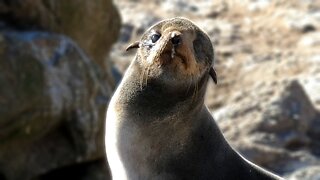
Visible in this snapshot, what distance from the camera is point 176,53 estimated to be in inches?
175

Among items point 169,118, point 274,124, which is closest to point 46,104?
point 274,124

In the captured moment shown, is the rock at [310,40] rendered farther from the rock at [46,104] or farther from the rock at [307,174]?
the rock at [46,104]

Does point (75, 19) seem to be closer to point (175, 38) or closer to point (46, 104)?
point (46, 104)

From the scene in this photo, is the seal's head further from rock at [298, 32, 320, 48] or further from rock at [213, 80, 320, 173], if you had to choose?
rock at [298, 32, 320, 48]

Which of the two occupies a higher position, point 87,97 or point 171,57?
point 171,57

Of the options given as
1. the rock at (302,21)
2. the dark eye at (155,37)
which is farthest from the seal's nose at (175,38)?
the rock at (302,21)

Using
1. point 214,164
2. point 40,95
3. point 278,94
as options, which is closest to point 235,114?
point 278,94

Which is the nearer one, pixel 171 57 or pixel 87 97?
pixel 171 57

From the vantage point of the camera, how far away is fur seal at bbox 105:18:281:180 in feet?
14.8

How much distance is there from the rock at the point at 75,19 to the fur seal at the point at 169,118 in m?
3.78

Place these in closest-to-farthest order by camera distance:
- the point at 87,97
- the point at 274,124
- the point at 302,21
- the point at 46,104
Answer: the point at 46,104 → the point at 87,97 → the point at 274,124 → the point at 302,21

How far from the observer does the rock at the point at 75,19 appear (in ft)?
27.6

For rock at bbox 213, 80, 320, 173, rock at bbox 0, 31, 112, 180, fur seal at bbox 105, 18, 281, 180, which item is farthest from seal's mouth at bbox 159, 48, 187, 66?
rock at bbox 213, 80, 320, 173

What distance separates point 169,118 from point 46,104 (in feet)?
11.3
